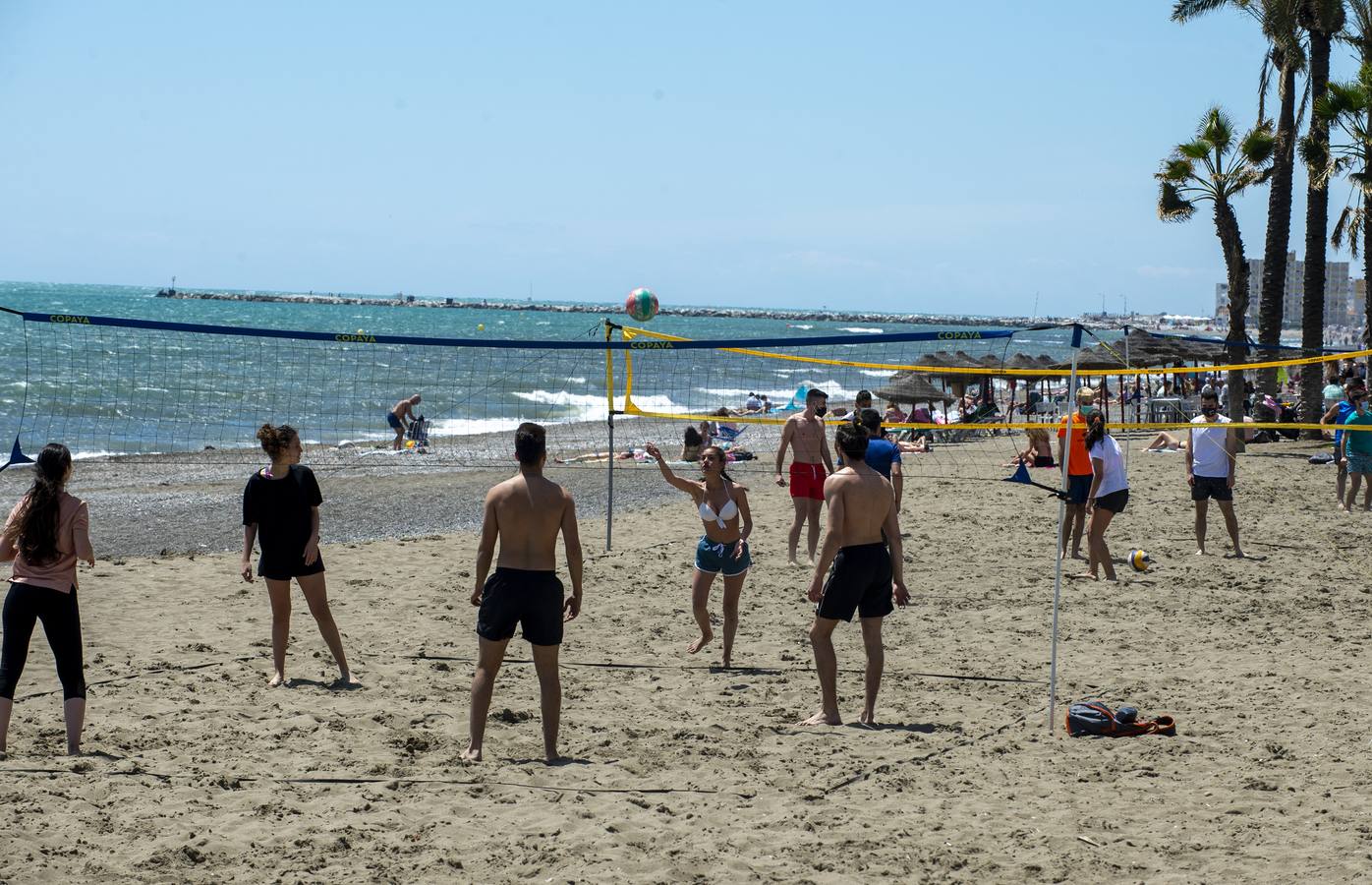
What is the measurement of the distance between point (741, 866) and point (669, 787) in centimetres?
77

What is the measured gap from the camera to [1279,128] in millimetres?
18969

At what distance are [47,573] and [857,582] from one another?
335 centimetres

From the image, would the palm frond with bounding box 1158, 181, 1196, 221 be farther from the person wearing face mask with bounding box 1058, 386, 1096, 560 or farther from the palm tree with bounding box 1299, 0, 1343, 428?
the person wearing face mask with bounding box 1058, 386, 1096, 560

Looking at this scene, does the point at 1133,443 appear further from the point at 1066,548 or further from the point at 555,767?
the point at 555,767

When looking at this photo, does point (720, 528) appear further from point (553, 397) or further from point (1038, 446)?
point (553, 397)

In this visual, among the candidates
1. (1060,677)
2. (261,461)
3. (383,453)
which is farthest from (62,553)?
(383,453)

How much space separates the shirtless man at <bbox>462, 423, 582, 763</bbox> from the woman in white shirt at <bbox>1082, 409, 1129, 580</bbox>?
4985mm

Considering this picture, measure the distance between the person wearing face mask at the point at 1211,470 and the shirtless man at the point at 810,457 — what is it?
2937 mm

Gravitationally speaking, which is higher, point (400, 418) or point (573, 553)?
point (573, 553)

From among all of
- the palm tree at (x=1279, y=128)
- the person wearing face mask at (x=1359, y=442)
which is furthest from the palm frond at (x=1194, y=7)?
the person wearing face mask at (x=1359, y=442)

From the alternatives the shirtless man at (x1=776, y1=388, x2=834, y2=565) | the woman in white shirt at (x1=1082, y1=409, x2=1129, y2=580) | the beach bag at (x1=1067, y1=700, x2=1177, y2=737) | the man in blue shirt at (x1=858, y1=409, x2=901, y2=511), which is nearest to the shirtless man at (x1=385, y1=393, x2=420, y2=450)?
the shirtless man at (x1=776, y1=388, x2=834, y2=565)

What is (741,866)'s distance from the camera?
4070 mm

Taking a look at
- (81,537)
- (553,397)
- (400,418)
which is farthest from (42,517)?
(553,397)

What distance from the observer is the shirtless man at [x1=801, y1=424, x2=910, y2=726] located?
534 cm
